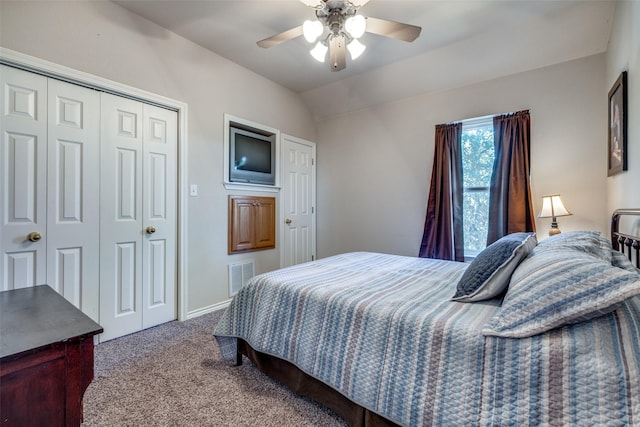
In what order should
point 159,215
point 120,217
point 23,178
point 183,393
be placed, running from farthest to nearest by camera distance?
point 159,215, point 120,217, point 23,178, point 183,393

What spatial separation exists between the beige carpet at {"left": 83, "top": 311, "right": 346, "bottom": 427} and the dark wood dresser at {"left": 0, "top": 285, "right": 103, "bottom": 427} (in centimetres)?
76

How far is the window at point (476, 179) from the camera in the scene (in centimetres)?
310

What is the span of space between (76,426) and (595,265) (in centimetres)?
170

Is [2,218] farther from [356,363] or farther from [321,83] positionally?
[321,83]

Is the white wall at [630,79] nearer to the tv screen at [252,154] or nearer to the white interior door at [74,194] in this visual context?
the tv screen at [252,154]

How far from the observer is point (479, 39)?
106 inches

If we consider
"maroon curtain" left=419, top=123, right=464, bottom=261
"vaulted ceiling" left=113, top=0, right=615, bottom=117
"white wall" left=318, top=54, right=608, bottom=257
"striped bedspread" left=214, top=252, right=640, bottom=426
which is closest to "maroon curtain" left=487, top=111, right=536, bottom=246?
"white wall" left=318, top=54, right=608, bottom=257

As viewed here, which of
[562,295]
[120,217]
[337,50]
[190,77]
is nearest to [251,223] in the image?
[120,217]

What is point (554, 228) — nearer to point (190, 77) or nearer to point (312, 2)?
point (312, 2)

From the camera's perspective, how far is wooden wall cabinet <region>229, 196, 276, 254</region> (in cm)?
318

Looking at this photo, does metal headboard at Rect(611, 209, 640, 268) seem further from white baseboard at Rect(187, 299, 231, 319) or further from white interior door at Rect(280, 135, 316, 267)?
white baseboard at Rect(187, 299, 231, 319)

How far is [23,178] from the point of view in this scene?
1.89 metres

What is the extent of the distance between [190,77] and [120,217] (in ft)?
4.92

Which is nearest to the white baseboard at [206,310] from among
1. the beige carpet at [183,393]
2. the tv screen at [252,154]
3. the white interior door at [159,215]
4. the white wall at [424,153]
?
the white interior door at [159,215]
